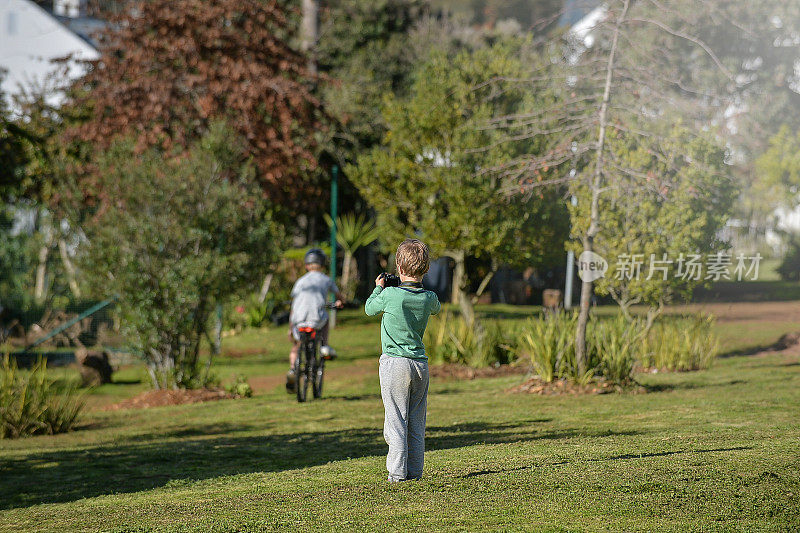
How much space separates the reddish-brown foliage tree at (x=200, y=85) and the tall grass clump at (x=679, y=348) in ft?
26.1

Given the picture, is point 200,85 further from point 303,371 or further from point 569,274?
point 303,371

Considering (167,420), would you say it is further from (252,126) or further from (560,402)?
(252,126)

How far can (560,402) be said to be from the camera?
9.91 meters

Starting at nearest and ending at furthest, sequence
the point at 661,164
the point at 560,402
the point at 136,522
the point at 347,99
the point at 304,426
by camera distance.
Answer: the point at 136,522 < the point at 304,426 < the point at 560,402 < the point at 661,164 < the point at 347,99

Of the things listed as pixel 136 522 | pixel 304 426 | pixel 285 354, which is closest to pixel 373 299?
pixel 136 522

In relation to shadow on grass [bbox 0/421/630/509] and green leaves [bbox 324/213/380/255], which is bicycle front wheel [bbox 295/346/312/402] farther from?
green leaves [bbox 324/213/380/255]

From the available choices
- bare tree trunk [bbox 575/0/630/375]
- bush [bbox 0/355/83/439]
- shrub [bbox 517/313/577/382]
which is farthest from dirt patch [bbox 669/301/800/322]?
bush [bbox 0/355/83/439]

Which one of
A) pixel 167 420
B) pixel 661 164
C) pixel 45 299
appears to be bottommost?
pixel 167 420

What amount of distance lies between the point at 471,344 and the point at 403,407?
860 centimetres

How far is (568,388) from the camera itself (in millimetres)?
10578

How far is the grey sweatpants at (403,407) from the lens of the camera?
5457 mm

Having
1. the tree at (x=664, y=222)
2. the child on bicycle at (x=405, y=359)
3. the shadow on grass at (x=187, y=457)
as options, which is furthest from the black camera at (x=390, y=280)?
the tree at (x=664, y=222)

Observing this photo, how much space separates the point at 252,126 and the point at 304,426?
31.5ft

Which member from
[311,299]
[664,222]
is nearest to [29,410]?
[311,299]
